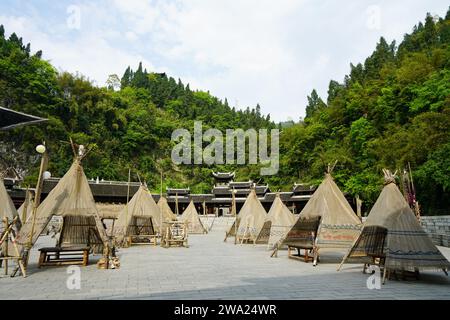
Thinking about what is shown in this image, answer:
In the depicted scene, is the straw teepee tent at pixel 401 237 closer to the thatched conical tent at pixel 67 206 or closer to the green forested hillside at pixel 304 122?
the thatched conical tent at pixel 67 206

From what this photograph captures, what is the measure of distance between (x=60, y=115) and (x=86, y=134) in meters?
5.00

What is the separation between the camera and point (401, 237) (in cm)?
792

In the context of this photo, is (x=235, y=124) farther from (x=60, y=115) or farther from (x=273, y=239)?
(x=273, y=239)

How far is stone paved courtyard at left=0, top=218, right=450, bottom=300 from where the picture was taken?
A: 6.29 meters

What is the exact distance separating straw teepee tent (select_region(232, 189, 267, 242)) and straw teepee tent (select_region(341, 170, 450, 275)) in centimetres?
1019

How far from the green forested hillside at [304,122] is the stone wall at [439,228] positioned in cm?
311

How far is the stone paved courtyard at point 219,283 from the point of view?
6.29 m

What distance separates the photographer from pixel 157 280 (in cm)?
791

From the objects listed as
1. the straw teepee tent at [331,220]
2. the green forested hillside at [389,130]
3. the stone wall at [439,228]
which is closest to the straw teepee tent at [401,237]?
the straw teepee tent at [331,220]

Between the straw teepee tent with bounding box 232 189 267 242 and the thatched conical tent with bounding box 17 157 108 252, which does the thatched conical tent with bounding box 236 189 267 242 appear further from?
the thatched conical tent with bounding box 17 157 108 252

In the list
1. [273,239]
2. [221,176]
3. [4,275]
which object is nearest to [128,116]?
[221,176]

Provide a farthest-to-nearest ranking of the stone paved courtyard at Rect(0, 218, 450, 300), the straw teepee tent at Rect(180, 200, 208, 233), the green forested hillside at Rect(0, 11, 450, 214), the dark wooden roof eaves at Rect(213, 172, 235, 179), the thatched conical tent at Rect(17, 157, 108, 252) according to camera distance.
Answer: the dark wooden roof eaves at Rect(213, 172, 235, 179), the straw teepee tent at Rect(180, 200, 208, 233), the green forested hillside at Rect(0, 11, 450, 214), the thatched conical tent at Rect(17, 157, 108, 252), the stone paved courtyard at Rect(0, 218, 450, 300)

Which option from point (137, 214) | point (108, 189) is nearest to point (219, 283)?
point (137, 214)

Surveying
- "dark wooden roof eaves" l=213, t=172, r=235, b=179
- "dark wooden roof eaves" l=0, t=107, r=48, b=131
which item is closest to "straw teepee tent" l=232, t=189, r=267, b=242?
"dark wooden roof eaves" l=0, t=107, r=48, b=131
